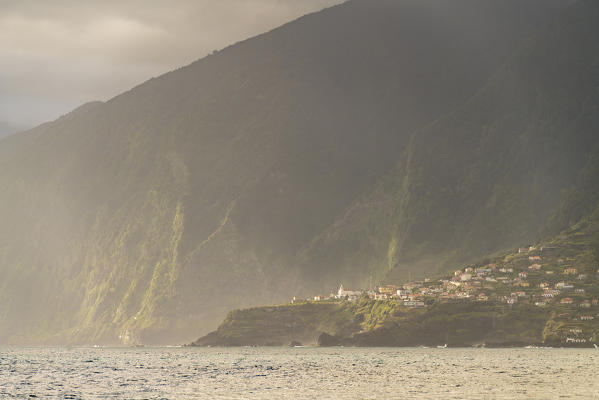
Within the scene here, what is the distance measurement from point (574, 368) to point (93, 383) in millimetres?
75549

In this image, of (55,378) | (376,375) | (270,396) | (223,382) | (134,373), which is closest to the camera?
(270,396)

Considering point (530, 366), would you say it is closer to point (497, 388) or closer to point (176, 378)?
point (497, 388)

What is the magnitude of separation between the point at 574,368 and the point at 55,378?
84.0m

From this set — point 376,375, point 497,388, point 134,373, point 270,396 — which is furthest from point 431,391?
point 134,373

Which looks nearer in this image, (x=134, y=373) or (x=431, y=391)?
(x=431, y=391)

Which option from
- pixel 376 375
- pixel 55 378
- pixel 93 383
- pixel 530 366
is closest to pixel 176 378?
pixel 93 383

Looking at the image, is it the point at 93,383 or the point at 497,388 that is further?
the point at 93,383

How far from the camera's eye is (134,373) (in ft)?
480

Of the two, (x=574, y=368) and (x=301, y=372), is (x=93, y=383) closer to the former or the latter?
(x=301, y=372)

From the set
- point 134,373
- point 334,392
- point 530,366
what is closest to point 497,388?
point 334,392

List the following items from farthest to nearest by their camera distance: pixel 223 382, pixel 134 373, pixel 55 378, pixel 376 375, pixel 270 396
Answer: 1. pixel 134 373
2. pixel 55 378
3. pixel 376 375
4. pixel 223 382
5. pixel 270 396

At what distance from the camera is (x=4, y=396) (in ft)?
327

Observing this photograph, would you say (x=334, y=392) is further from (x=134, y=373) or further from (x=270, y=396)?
(x=134, y=373)

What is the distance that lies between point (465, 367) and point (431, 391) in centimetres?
5029
